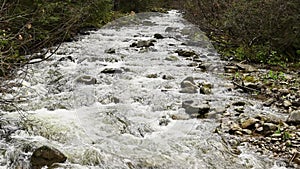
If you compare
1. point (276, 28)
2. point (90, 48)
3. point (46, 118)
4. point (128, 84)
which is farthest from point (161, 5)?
point (46, 118)

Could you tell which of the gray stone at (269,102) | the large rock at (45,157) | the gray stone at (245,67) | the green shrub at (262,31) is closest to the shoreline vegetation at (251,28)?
the green shrub at (262,31)

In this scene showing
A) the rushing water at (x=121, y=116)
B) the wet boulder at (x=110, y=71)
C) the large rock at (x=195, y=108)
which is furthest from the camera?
the wet boulder at (x=110, y=71)

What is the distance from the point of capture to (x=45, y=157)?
3756 mm

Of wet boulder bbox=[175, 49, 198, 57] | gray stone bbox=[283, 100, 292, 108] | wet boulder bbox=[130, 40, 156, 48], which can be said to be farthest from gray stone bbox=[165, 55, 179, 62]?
gray stone bbox=[283, 100, 292, 108]

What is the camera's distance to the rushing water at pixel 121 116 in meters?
3.99

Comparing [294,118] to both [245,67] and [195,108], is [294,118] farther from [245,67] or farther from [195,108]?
[245,67]

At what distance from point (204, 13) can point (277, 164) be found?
29.3 feet

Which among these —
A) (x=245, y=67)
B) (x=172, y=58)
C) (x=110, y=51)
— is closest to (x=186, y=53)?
(x=172, y=58)

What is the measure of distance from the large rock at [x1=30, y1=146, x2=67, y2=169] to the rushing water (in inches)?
4.3

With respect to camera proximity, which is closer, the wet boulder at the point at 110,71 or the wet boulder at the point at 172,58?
the wet boulder at the point at 110,71

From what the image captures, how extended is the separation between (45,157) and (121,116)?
1.65 metres

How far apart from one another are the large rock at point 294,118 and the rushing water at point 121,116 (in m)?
0.56

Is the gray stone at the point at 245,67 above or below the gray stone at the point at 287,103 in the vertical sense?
below

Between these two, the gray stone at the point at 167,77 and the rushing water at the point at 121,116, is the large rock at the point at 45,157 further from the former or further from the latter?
the gray stone at the point at 167,77
